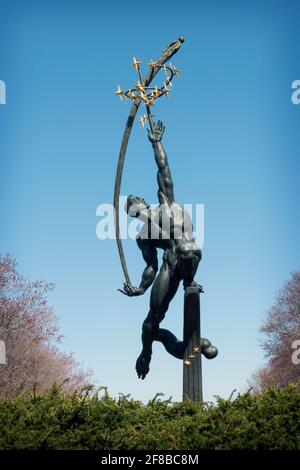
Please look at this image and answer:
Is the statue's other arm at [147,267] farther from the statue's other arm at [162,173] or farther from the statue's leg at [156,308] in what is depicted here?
the statue's other arm at [162,173]

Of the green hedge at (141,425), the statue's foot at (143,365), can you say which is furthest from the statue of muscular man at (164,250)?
the green hedge at (141,425)

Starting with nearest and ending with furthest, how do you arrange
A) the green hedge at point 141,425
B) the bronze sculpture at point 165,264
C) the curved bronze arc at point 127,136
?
the green hedge at point 141,425 < the bronze sculpture at point 165,264 < the curved bronze arc at point 127,136

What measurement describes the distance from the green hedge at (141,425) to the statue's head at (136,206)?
4.01m

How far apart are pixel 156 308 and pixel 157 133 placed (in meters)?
3.05

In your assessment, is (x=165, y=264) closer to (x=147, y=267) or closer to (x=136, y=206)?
(x=147, y=267)

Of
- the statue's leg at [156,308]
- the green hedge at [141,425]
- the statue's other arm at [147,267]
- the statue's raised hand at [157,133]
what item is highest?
the statue's raised hand at [157,133]

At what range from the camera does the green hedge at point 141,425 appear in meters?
9.28

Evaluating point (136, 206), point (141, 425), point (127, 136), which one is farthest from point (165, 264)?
point (141, 425)

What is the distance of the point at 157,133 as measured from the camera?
1369cm

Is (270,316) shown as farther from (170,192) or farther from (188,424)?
(188,424)

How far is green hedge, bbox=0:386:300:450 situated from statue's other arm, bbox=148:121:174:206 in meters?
4.25

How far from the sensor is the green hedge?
9.28 metres

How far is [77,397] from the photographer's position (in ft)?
33.8
